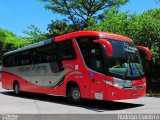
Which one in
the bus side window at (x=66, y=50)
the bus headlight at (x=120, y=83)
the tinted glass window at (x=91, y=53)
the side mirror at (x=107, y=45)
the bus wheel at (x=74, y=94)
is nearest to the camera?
the side mirror at (x=107, y=45)

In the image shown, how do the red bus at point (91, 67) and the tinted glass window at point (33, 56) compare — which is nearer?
the red bus at point (91, 67)

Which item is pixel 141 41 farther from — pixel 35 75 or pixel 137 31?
pixel 35 75

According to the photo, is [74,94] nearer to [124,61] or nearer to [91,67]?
[91,67]

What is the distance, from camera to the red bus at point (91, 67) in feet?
47.8

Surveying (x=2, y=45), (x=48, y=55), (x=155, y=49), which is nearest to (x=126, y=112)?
(x=48, y=55)

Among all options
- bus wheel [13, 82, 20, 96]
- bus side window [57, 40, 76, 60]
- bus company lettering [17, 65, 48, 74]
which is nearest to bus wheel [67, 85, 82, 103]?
bus side window [57, 40, 76, 60]

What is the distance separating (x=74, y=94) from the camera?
652 inches

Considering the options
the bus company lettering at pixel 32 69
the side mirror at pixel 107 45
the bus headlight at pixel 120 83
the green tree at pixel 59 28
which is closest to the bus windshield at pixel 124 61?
the bus headlight at pixel 120 83

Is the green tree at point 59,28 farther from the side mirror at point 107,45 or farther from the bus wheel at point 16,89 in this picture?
the side mirror at point 107,45

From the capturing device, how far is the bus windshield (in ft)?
48.0

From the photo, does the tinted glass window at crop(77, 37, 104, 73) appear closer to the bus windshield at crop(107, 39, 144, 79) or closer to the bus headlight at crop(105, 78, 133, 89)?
the bus windshield at crop(107, 39, 144, 79)

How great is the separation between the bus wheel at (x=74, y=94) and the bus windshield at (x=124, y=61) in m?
2.39

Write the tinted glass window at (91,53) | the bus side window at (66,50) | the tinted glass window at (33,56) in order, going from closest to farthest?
the tinted glass window at (91,53) → the bus side window at (66,50) → the tinted glass window at (33,56)

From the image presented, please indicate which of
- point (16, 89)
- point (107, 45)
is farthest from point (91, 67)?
point (16, 89)
